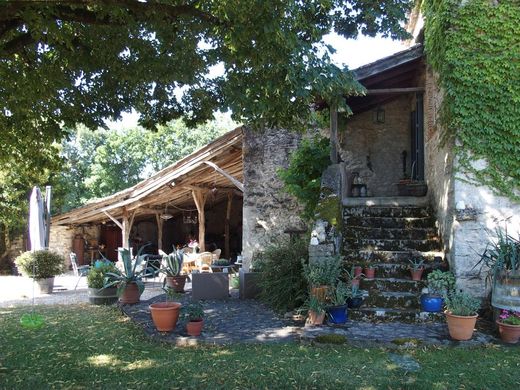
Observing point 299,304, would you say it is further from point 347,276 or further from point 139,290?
point 139,290

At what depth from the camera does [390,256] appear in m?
7.07

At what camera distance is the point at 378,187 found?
1059 cm

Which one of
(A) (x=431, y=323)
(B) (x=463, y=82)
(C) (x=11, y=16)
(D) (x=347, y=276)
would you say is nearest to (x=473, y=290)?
(A) (x=431, y=323)

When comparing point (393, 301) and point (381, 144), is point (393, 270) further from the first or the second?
point (381, 144)

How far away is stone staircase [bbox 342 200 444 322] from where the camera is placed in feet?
20.1

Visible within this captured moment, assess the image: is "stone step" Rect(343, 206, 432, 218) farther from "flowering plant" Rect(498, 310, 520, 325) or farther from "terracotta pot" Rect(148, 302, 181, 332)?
"terracotta pot" Rect(148, 302, 181, 332)

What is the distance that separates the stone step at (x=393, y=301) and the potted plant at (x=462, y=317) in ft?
2.93

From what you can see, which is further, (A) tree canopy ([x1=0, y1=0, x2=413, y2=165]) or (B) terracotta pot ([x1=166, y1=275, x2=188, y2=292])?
(B) terracotta pot ([x1=166, y1=275, x2=188, y2=292])

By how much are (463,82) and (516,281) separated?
2870 millimetres

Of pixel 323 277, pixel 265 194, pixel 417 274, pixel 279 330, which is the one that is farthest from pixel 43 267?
pixel 417 274

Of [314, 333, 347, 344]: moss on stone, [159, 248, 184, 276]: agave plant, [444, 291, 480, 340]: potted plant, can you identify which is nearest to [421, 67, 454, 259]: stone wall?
[444, 291, 480, 340]: potted plant

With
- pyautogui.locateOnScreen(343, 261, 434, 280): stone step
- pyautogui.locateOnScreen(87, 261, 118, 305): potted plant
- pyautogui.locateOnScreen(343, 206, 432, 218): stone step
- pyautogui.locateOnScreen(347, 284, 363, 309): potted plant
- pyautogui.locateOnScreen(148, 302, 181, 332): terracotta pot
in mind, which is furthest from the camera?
pyautogui.locateOnScreen(87, 261, 118, 305): potted plant

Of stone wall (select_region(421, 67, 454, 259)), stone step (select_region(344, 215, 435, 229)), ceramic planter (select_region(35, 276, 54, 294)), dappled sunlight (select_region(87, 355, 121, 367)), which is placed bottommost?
ceramic planter (select_region(35, 276, 54, 294))

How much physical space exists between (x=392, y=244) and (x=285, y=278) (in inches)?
75.0
